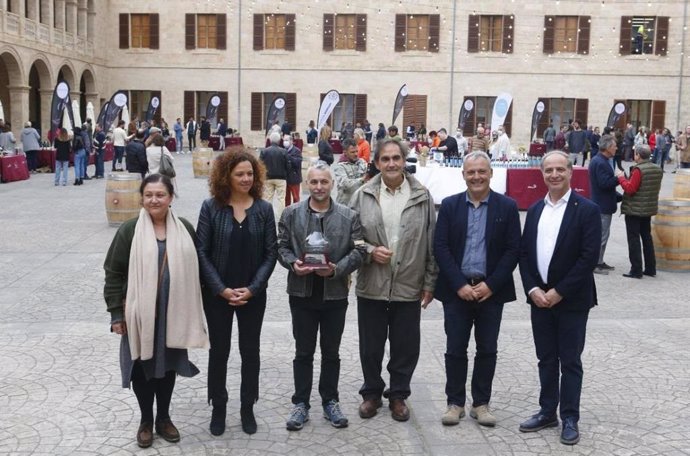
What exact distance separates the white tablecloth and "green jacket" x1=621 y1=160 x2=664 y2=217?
554 cm

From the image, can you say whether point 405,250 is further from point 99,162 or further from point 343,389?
point 99,162

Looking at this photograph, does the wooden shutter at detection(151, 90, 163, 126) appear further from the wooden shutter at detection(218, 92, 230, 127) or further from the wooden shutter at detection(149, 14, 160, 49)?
the wooden shutter at detection(218, 92, 230, 127)

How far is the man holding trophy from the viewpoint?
14.3 feet

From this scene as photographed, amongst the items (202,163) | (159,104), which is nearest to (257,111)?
(159,104)

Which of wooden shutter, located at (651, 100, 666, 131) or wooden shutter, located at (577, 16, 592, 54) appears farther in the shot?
wooden shutter, located at (651, 100, 666, 131)

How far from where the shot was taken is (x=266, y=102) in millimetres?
34469

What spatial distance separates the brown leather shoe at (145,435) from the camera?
4.22m

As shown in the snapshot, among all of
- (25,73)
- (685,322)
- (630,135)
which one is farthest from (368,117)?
(685,322)

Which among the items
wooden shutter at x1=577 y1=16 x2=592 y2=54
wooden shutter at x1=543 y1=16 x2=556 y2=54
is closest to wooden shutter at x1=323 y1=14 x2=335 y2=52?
wooden shutter at x1=543 y1=16 x2=556 y2=54

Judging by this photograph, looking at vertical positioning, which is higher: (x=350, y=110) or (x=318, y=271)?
(x=350, y=110)

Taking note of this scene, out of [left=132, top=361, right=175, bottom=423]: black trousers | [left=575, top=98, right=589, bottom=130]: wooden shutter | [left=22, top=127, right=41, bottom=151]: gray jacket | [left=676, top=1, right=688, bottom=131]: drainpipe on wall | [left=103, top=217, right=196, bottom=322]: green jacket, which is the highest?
[left=676, top=1, right=688, bottom=131]: drainpipe on wall

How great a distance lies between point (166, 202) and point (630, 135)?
27.8m

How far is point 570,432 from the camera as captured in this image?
4.37 m

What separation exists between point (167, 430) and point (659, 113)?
33.3 metres
